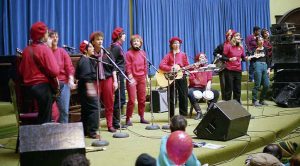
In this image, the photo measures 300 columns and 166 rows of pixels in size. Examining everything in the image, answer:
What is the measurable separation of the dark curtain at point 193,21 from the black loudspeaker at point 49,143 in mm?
7106

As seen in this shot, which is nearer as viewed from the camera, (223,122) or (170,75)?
(223,122)

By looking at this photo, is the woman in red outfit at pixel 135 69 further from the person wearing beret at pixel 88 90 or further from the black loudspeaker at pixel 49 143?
the black loudspeaker at pixel 49 143

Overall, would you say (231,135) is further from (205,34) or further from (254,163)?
(205,34)

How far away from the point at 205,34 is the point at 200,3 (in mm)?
953

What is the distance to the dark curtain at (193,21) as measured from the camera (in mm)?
10906

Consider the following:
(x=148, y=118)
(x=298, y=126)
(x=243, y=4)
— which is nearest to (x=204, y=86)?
(x=148, y=118)

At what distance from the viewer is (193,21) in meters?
12.3

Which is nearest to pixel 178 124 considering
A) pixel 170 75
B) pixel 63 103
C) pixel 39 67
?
pixel 39 67

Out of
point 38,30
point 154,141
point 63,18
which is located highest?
point 63,18

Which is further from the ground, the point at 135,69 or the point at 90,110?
the point at 135,69

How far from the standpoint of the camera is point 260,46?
348 inches

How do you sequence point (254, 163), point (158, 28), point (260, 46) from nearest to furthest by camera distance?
point (254, 163), point (260, 46), point (158, 28)

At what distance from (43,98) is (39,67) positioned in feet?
1.10

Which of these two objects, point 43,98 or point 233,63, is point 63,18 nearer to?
point 233,63
